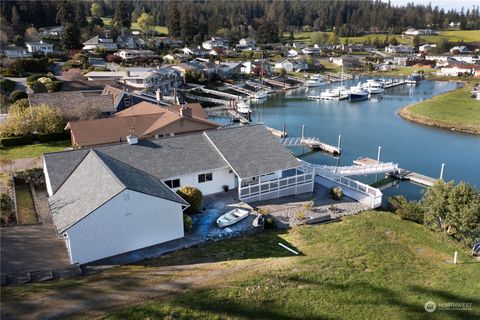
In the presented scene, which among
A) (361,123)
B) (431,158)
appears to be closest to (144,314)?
(431,158)

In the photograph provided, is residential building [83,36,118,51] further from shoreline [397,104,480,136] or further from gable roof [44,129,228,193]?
gable roof [44,129,228,193]

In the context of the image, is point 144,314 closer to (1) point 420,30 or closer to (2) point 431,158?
(2) point 431,158

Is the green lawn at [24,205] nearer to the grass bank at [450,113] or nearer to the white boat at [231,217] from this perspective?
the white boat at [231,217]

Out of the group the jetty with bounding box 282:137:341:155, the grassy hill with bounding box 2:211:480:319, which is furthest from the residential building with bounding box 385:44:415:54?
the grassy hill with bounding box 2:211:480:319

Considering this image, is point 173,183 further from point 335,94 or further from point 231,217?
point 335,94

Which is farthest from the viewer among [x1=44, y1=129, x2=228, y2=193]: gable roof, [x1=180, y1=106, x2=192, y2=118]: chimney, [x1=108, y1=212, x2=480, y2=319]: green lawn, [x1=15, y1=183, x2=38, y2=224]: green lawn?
[x1=180, y1=106, x2=192, y2=118]: chimney

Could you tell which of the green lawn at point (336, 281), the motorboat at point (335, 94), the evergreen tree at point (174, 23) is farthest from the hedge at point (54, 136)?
the evergreen tree at point (174, 23)
